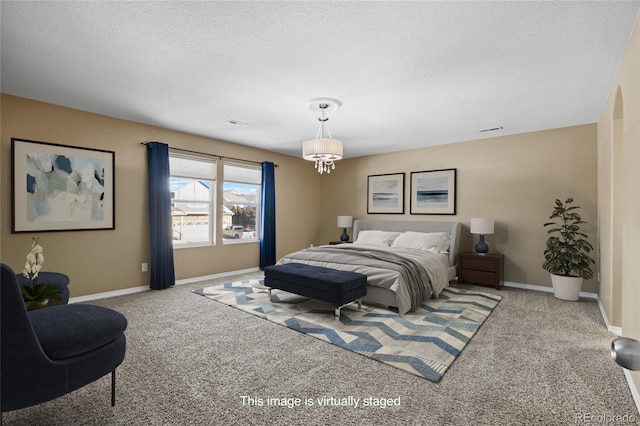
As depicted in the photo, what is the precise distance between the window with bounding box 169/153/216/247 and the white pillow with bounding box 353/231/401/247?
112 inches

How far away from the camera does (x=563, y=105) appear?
3.64 m

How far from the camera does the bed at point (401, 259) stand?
3.60 m

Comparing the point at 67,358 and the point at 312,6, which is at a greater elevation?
the point at 312,6

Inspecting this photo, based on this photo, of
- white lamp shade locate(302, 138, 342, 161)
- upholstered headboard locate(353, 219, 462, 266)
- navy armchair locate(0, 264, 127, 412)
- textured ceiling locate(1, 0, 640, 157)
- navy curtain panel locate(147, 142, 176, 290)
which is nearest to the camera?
navy armchair locate(0, 264, 127, 412)

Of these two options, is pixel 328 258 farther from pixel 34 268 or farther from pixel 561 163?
pixel 561 163

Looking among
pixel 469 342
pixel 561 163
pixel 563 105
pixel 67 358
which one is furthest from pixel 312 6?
pixel 561 163

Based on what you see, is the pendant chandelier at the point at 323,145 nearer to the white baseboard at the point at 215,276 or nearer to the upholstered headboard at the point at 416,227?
the upholstered headboard at the point at 416,227

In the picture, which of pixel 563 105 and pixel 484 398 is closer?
pixel 484 398

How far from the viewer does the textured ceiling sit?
79.1 inches

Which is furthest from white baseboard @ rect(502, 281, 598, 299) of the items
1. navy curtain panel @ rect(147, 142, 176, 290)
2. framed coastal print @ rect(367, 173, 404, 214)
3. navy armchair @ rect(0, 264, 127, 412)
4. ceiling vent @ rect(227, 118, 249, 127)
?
navy curtain panel @ rect(147, 142, 176, 290)

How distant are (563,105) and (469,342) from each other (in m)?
3.06

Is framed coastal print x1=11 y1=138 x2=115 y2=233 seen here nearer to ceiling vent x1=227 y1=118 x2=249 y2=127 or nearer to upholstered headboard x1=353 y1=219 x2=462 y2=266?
ceiling vent x1=227 y1=118 x2=249 y2=127

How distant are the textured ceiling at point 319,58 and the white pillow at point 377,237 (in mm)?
2324

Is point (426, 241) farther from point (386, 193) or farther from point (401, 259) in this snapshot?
point (386, 193)
